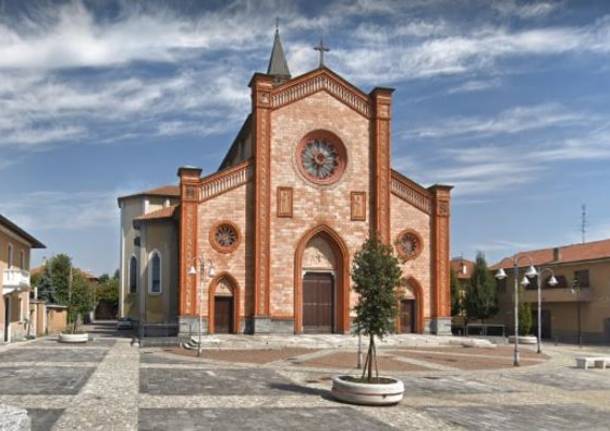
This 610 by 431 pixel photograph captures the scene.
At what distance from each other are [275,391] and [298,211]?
21.6 m

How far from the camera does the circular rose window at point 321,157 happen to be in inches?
1574

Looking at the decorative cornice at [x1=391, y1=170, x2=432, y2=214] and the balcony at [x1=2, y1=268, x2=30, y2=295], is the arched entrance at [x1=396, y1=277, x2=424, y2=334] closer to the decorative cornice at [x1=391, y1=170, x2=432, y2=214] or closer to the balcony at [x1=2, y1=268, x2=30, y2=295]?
the decorative cornice at [x1=391, y1=170, x2=432, y2=214]

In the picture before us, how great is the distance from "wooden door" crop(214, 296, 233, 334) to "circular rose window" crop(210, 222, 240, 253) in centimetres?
290

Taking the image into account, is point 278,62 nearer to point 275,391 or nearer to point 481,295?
point 481,295

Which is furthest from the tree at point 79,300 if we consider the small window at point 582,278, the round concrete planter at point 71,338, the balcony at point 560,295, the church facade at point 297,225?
the small window at point 582,278

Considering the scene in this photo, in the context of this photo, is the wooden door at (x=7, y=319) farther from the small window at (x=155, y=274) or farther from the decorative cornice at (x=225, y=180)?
the decorative cornice at (x=225, y=180)

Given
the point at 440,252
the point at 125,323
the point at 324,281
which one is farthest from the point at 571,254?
the point at 125,323

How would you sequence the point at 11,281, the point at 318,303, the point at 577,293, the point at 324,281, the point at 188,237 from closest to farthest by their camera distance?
1. the point at 11,281
2. the point at 188,237
3. the point at 318,303
4. the point at 324,281
5. the point at 577,293

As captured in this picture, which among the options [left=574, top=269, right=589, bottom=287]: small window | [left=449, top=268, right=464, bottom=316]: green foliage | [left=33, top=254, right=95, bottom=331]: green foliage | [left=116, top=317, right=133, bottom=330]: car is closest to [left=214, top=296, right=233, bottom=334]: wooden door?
[left=116, top=317, right=133, bottom=330]: car

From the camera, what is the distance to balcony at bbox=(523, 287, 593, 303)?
47.2 metres

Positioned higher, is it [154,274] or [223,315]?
[154,274]

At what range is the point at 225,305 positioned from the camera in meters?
38.0

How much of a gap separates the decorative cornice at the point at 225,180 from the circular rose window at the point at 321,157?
3251 mm

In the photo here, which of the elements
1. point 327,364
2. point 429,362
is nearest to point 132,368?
point 327,364
